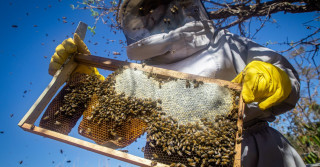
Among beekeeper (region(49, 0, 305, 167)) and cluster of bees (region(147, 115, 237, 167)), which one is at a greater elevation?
beekeeper (region(49, 0, 305, 167))

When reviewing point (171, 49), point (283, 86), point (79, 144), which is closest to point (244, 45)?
point (283, 86)

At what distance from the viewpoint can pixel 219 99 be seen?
2.56m

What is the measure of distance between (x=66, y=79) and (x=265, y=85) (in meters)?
3.05

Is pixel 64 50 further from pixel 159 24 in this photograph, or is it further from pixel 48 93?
pixel 159 24

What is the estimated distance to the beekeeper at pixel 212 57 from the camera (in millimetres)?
2735

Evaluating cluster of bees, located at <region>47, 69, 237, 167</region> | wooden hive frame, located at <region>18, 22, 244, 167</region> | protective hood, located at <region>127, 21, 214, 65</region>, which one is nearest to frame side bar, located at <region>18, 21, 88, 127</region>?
wooden hive frame, located at <region>18, 22, 244, 167</region>

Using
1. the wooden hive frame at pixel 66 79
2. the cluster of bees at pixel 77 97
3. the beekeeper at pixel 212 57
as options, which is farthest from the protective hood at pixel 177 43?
the cluster of bees at pixel 77 97

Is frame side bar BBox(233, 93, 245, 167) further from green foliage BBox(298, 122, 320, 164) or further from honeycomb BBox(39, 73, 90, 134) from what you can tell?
green foliage BBox(298, 122, 320, 164)

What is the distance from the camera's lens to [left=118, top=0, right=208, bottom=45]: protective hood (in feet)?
11.0

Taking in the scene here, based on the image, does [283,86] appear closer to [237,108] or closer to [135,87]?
[237,108]

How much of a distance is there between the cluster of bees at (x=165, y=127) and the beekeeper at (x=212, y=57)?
58cm

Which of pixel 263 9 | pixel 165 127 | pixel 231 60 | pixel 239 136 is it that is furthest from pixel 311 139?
pixel 165 127

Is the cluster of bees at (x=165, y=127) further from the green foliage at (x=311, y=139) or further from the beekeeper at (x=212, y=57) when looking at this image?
the green foliage at (x=311, y=139)

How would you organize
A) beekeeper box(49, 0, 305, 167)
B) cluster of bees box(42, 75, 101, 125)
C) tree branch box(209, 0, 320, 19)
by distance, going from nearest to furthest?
beekeeper box(49, 0, 305, 167), cluster of bees box(42, 75, 101, 125), tree branch box(209, 0, 320, 19)
